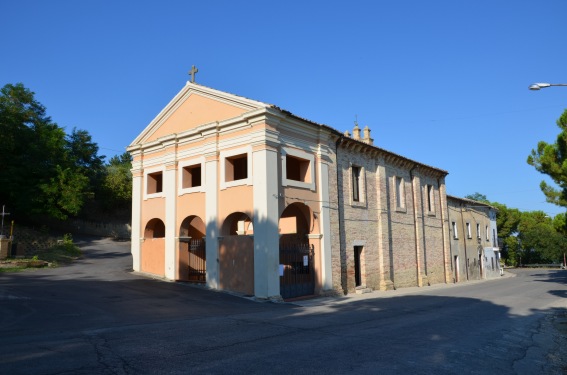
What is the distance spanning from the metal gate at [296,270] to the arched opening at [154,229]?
8.09 metres

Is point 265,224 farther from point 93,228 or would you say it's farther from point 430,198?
point 93,228

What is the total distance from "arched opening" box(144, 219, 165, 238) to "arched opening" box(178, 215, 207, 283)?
2.71 meters

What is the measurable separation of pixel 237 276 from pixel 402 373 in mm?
11065

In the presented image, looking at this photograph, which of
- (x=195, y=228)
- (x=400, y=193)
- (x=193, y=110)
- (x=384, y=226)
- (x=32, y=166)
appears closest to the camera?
(x=193, y=110)

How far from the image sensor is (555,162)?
19.8m

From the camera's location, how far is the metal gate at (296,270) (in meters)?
16.4

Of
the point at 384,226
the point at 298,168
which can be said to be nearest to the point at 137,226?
the point at 298,168

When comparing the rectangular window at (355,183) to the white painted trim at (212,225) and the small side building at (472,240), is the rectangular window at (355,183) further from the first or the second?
the small side building at (472,240)

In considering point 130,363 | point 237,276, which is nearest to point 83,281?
point 237,276

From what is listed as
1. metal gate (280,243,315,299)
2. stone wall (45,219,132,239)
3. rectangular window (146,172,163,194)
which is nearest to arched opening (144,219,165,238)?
rectangular window (146,172,163,194)

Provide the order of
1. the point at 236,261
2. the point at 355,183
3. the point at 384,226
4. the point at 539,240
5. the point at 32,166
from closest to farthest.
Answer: the point at 236,261, the point at 355,183, the point at 384,226, the point at 32,166, the point at 539,240

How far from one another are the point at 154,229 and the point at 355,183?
1062 cm

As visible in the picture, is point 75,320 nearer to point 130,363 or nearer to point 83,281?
point 130,363

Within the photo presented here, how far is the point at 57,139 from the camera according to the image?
3434 centimetres
